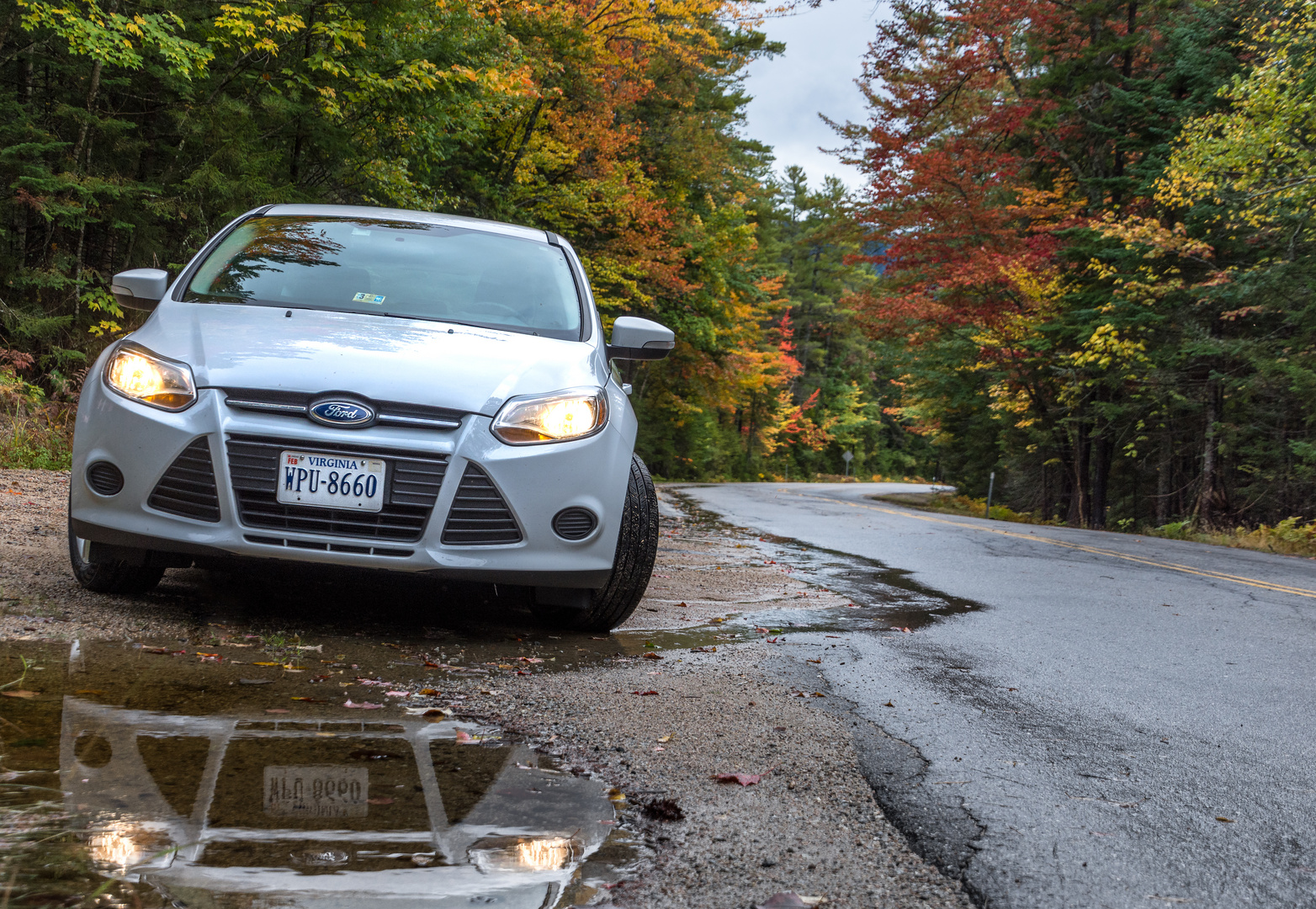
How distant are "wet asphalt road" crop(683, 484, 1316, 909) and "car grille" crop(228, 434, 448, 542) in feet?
5.61

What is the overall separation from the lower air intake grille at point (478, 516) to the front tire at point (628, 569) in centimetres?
61

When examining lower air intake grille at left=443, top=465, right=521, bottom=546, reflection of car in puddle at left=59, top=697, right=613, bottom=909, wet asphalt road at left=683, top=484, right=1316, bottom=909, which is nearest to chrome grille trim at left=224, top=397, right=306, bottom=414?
lower air intake grille at left=443, top=465, right=521, bottom=546

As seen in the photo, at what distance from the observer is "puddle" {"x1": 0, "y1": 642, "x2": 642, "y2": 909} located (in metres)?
1.69

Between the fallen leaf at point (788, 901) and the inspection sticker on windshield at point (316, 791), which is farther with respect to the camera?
the inspection sticker on windshield at point (316, 791)

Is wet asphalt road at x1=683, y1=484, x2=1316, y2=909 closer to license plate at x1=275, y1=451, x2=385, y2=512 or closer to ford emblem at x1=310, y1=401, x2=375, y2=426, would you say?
license plate at x1=275, y1=451, x2=385, y2=512

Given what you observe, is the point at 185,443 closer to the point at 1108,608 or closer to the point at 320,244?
the point at 320,244

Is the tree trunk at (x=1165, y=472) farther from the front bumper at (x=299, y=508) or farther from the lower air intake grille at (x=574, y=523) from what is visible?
the front bumper at (x=299, y=508)

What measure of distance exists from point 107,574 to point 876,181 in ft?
62.4

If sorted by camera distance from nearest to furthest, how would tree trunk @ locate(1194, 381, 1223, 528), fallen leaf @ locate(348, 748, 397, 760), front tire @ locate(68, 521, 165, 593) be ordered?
fallen leaf @ locate(348, 748, 397, 760) < front tire @ locate(68, 521, 165, 593) < tree trunk @ locate(1194, 381, 1223, 528)

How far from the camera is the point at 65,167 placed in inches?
449

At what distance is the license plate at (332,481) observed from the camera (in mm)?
3572

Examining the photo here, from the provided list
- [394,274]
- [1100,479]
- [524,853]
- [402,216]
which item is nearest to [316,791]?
[524,853]

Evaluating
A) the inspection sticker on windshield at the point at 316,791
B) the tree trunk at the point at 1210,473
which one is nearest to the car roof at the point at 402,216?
the inspection sticker on windshield at the point at 316,791

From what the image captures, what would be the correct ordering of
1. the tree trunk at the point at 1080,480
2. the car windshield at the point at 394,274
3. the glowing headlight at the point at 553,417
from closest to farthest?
the glowing headlight at the point at 553,417 → the car windshield at the point at 394,274 → the tree trunk at the point at 1080,480
